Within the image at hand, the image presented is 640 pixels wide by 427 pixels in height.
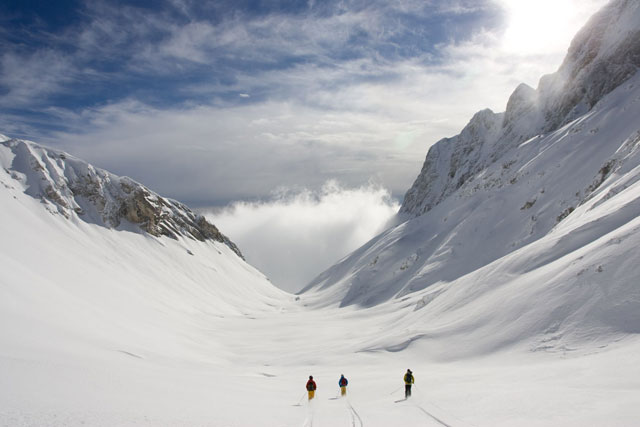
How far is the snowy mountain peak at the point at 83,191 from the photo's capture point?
99875mm

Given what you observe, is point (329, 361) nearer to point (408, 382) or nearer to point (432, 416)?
point (408, 382)

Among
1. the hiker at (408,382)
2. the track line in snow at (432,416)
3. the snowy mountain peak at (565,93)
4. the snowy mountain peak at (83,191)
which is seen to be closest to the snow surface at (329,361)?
the track line in snow at (432,416)

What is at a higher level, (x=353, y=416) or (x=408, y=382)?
(x=408, y=382)

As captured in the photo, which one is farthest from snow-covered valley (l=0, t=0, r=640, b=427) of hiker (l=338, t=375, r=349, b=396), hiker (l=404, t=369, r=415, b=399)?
hiker (l=338, t=375, r=349, b=396)

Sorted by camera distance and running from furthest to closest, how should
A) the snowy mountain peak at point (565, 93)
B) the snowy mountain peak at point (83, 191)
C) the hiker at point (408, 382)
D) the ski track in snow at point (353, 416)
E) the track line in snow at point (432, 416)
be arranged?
the snowy mountain peak at point (83, 191) → the snowy mountain peak at point (565, 93) → the hiker at point (408, 382) → the ski track in snow at point (353, 416) → the track line in snow at point (432, 416)

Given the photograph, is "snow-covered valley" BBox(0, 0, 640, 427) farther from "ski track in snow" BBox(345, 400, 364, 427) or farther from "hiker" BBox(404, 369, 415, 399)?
"hiker" BBox(404, 369, 415, 399)

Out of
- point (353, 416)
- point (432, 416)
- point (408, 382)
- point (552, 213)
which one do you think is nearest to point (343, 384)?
point (408, 382)

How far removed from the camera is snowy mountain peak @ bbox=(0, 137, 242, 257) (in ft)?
328

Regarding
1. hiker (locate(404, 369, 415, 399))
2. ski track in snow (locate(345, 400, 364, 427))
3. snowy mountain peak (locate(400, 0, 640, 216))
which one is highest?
snowy mountain peak (locate(400, 0, 640, 216))

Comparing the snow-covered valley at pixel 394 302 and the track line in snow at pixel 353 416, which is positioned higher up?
the snow-covered valley at pixel 394 302

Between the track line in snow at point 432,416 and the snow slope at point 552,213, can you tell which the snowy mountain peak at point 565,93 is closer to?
the snow slope at point 552,213

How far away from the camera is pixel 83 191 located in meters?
113

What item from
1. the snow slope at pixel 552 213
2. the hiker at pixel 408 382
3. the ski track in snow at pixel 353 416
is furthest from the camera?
the snow slope at pixel 552 213

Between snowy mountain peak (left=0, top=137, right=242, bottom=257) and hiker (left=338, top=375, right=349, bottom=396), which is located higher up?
snowy mountain peak (left=0, top=137, right=242, bottom=257)
